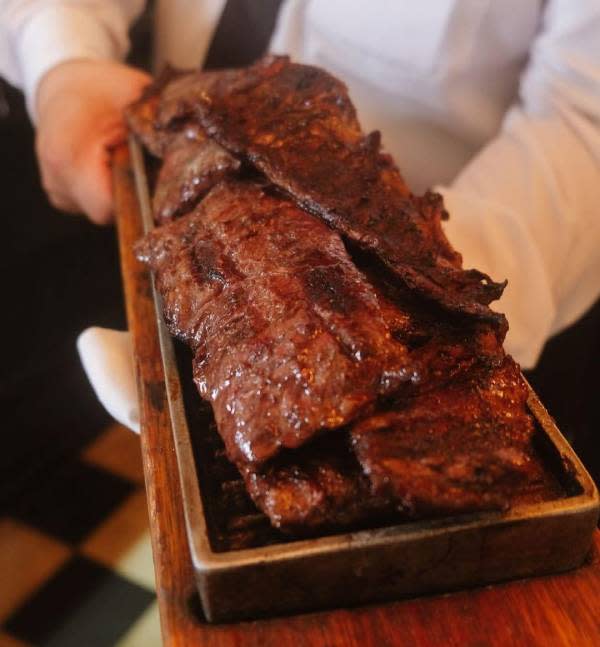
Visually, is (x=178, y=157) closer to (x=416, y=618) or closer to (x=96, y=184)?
(x=96, y=184)

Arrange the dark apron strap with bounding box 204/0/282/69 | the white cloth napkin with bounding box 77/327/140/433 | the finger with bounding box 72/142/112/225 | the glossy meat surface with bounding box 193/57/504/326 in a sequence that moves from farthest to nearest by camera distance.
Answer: the dark apron strap with bounding box 204/0/282/69, the finger with bounding box 72/142/112/225, the white cloth napkin with bounding box 77/327/140/433, the glossy meat surface with bounding box 193/57/504/326

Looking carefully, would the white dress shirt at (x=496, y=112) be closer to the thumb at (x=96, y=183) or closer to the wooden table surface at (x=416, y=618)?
the thumb at (x=96, y=183)

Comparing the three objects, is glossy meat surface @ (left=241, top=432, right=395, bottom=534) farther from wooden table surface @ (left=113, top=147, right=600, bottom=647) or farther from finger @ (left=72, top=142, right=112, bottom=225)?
finger @ (left=72, top=142, right=112, bottom=225)

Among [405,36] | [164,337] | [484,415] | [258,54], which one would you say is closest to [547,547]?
[484,415]

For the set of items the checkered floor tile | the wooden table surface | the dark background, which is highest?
the wooden table surface

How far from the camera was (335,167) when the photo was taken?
4.71 feet

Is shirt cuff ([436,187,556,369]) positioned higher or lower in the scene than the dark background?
higher

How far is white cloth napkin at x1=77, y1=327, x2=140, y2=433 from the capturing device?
135 centimetres

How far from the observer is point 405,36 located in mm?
2027

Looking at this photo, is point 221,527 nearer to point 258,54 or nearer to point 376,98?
point 376,98

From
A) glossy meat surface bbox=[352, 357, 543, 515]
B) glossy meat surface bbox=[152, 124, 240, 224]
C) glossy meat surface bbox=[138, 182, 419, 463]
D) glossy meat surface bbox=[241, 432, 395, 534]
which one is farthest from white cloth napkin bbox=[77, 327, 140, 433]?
glossy meat surface bbox=[352, 357, 543, 515]

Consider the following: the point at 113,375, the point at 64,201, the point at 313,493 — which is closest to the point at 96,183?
the point at 64,201

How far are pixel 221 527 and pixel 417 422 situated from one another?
322 millimetres

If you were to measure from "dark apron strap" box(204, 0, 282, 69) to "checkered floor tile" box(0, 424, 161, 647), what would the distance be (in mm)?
1700
